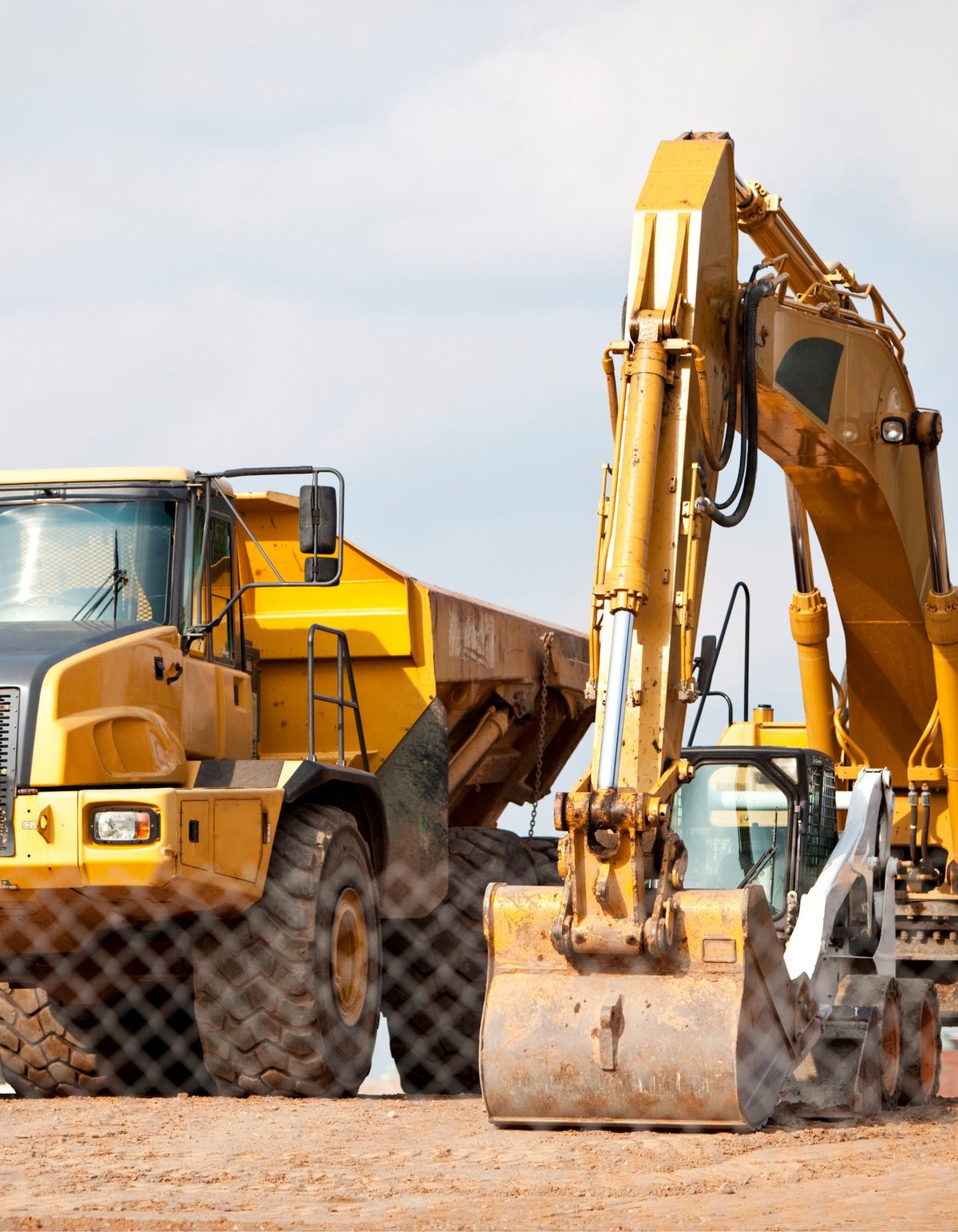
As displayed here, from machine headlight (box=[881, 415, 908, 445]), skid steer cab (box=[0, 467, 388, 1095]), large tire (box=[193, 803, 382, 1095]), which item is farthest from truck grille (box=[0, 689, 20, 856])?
machine headlight (box=[881, 415, 908, 445])

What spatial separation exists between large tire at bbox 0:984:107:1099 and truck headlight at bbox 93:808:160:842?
144cm

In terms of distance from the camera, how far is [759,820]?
9.51 metres

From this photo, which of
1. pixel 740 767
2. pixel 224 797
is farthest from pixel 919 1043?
pixel 224 797

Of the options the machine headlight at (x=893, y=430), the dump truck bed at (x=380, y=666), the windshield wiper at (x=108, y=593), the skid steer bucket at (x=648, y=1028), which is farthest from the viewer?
the machine headlight at (x=893, y=430)

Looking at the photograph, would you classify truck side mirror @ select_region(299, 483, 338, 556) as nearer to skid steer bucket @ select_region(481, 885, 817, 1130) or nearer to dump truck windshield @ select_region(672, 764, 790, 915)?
skid steer bucket @ select_region(481, 885, 817, 1130)

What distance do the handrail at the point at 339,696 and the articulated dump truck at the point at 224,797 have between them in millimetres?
18

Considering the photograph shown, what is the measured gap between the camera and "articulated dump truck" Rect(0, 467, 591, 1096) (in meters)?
8.02

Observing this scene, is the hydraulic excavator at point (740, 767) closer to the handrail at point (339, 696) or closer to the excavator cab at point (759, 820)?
the excavator cab at point (759, 820)

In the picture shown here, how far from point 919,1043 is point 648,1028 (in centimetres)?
225

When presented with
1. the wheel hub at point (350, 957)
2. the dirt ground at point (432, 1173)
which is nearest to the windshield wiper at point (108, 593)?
the wheel hub at point (350, 957)

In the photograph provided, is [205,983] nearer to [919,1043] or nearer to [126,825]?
[126,825]

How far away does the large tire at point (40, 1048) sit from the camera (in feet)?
29.6

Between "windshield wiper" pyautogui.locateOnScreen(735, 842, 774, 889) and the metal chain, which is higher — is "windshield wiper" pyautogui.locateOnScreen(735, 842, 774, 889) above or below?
below

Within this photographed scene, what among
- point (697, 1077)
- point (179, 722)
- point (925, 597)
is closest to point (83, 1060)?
point (179, 722)
